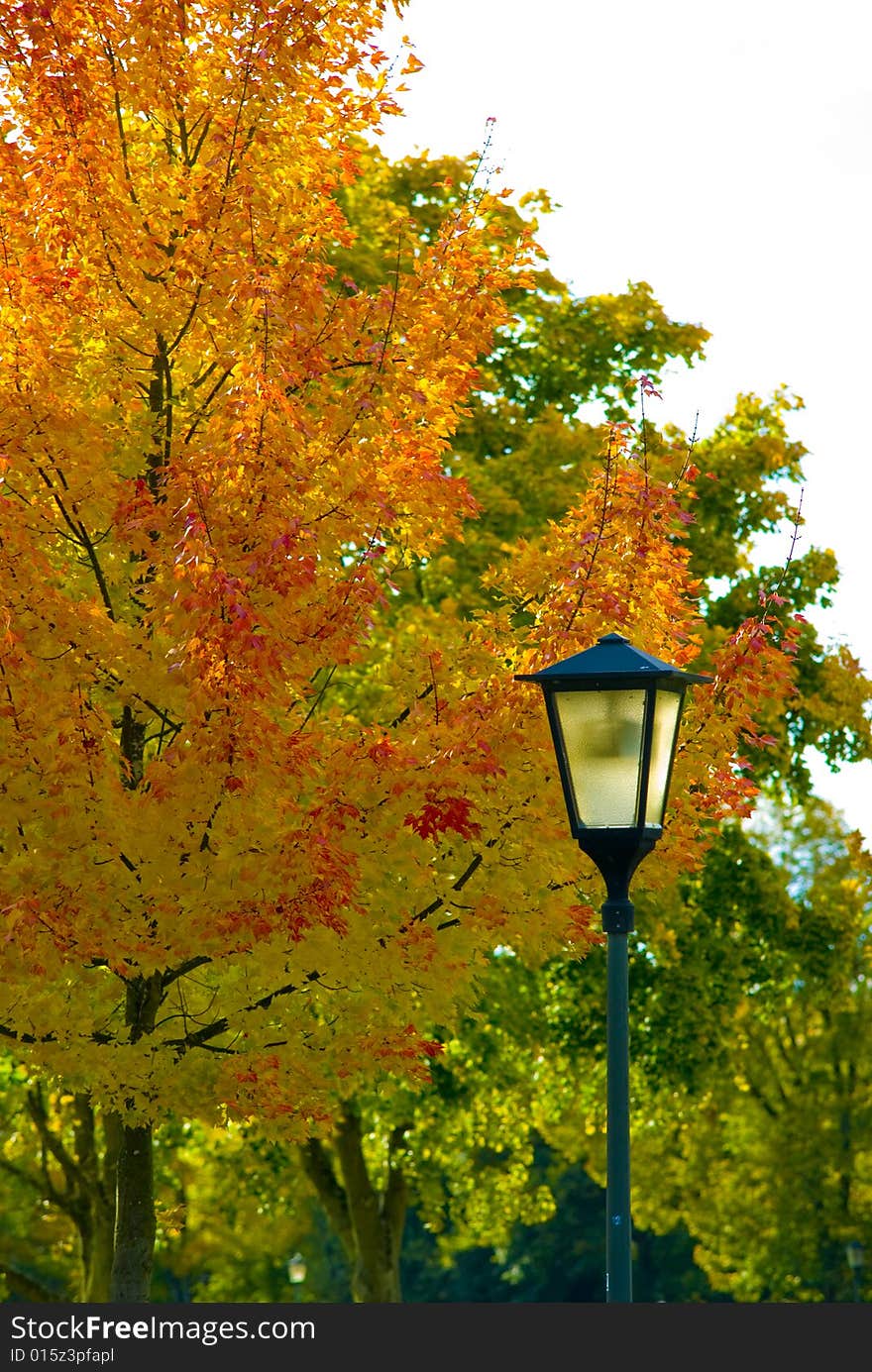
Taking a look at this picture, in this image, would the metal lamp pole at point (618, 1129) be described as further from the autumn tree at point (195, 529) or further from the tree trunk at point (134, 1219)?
the tree trunk at point (134, 1219)

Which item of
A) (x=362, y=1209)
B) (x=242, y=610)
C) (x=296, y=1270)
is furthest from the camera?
(x=296, y=1270)

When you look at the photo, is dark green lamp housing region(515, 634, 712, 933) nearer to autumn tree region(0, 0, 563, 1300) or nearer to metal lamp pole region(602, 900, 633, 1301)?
metal lamp pole region(602, 900, 633, 1301)

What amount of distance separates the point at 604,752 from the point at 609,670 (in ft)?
1.20

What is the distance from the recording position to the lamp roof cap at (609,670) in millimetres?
7676

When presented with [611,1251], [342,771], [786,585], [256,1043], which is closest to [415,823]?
[342,771]

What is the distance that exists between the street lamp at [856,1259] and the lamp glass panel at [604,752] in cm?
3337

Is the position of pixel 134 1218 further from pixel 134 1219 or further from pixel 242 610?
pixel 242 610

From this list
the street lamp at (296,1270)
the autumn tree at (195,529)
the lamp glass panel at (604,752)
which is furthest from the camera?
the street lamp at (296,1270)

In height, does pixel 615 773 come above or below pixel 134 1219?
above

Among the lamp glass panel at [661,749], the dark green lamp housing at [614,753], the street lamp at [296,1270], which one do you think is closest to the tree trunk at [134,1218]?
the dark green lamp housing at [614,753]

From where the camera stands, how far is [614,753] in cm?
775

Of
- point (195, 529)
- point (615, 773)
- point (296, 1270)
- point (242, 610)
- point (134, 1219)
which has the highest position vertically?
point (195, 529)

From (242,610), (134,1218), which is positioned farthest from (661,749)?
(134,1218)

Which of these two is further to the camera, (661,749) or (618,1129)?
(661,749)
